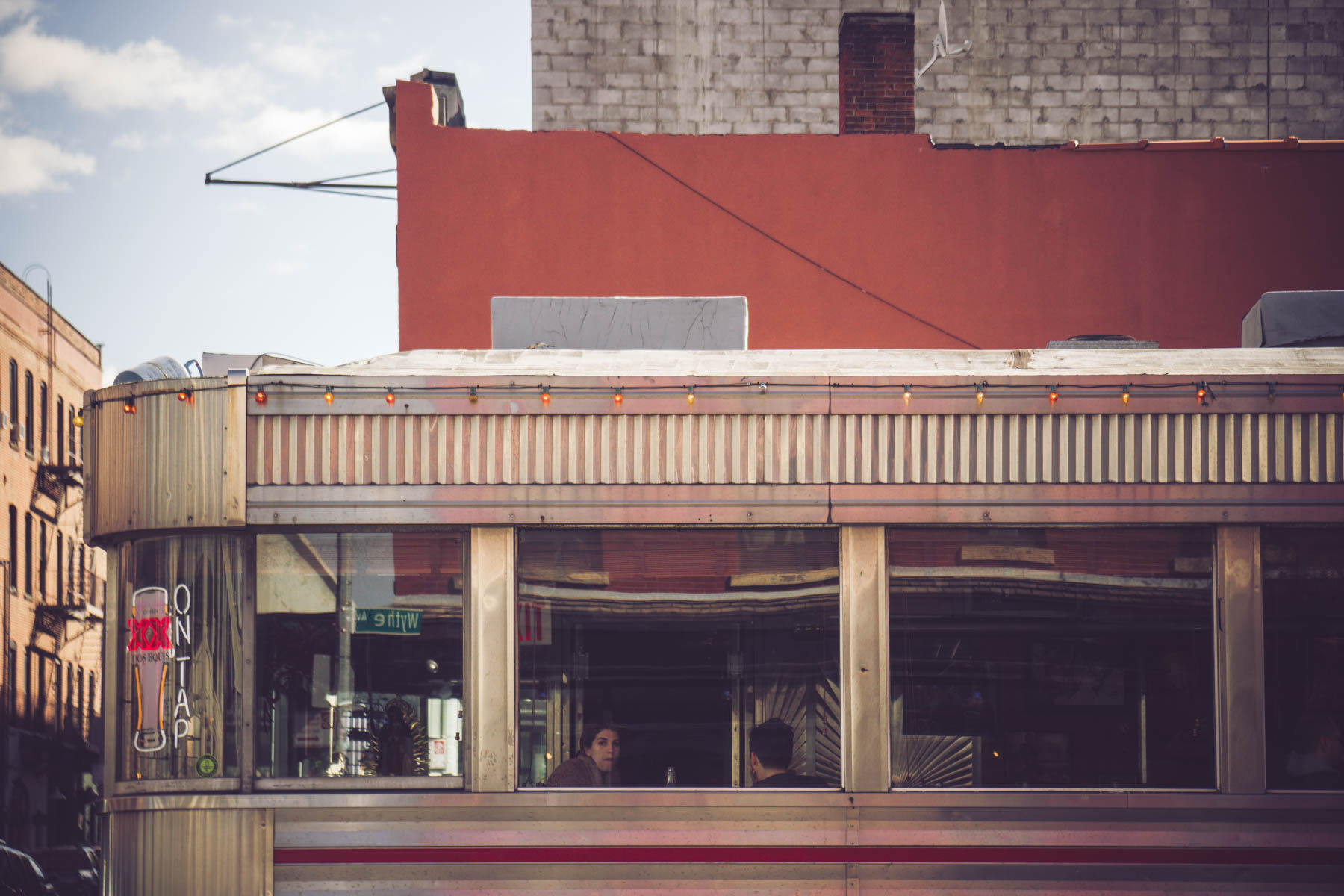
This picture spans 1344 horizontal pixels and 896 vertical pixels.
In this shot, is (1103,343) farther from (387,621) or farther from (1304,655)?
(387,621)

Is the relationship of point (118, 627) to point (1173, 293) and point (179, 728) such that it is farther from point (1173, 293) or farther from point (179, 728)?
point (1173, 293)

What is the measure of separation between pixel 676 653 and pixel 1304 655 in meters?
2.29

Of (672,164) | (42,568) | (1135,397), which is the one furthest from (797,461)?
(42,568)

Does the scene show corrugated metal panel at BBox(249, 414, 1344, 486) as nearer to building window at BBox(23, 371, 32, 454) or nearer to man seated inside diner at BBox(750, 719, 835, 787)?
man seated inside diner at BBox(750, 719, 835, 787)

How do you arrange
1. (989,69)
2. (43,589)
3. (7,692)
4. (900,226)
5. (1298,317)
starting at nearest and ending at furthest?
(1298,317)
(900,226)
(989,69)
(7,692)
(43,589)

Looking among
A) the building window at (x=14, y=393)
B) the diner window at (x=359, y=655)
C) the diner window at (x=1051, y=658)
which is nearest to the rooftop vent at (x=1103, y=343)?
the diner window at (x=1051, y=658)

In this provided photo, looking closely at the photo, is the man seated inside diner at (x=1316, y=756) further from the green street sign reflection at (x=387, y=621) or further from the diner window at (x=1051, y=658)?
the green street sign reflection at (x=387, y=621)

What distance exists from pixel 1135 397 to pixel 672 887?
2453 millimetres

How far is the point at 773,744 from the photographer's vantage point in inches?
193

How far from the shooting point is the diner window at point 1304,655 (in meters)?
4.86

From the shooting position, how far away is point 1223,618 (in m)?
4.88

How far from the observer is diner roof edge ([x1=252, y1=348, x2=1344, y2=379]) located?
4.98 meters

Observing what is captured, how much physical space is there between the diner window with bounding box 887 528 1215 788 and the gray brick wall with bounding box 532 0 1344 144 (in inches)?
382

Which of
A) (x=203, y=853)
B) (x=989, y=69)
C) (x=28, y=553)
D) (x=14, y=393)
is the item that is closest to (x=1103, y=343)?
(x=203, y=853)
